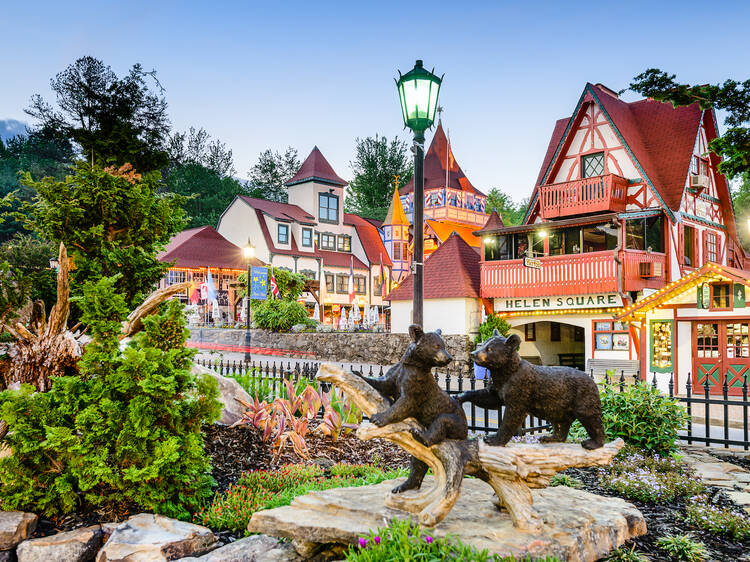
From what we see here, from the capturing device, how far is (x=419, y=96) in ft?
21.7

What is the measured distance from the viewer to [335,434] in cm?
741

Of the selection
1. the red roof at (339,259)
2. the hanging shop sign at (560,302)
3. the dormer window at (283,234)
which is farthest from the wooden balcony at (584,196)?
the dormer window at (283,234)

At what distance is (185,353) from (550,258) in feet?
56.5

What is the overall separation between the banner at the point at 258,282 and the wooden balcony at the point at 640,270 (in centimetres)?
1240

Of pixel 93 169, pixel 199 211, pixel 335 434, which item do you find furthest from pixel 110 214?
pixel 199 211

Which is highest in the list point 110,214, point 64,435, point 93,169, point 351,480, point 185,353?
point 93,169

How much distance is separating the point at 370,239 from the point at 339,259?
470 cm

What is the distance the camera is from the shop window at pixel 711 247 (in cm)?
2166

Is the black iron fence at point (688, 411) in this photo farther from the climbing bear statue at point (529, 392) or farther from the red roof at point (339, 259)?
the red roof at point (339, 259)

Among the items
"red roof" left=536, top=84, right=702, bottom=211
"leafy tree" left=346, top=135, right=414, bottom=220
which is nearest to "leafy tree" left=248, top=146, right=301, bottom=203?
"leafy tree" left=346, top=135, right=414, bottom=220

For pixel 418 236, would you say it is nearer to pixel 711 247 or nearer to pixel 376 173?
pixel 711 247

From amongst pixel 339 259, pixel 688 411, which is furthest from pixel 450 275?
pixel 339 259

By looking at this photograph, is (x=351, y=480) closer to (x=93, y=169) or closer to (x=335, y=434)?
(x=335, y=434)

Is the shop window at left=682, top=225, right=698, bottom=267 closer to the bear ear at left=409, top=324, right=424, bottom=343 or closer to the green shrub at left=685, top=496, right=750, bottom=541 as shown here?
the green shrub at left=685, top=496, right=750, bottom=541
